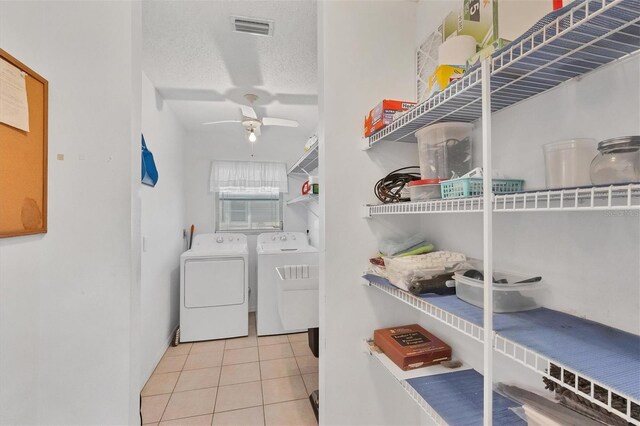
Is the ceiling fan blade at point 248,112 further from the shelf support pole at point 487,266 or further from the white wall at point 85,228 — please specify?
the shelf support pole at point 487,266

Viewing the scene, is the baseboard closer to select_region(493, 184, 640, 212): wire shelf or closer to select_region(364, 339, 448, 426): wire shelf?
select_region(364, 339, 448, 426): wire shelf

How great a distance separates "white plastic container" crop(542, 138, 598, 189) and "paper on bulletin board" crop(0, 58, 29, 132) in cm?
159

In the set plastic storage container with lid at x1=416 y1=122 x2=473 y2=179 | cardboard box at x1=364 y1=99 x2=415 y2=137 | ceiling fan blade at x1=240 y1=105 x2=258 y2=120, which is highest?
ceiling fan blade at x1=240 y1=105 x2=258 y2=120

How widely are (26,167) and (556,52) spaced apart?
159cm

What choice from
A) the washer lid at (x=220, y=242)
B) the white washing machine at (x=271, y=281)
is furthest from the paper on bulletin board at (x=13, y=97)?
the washer lid at (x=220, y=242)

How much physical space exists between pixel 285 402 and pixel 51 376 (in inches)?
57.7


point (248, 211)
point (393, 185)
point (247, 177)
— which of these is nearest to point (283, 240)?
point (248, 211)

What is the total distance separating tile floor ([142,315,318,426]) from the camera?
1.92 meters

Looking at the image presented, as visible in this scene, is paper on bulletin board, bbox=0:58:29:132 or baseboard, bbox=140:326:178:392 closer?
paper on bulletin board, bbox=0:58:29:132

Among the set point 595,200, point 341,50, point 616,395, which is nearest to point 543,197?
point 595,200

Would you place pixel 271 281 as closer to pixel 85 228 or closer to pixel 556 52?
pixel 85 228

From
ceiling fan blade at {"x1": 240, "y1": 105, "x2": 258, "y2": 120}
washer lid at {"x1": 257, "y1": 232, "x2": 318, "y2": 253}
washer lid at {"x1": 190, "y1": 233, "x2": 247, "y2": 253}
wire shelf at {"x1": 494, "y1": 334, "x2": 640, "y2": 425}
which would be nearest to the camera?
wire shelf at {"x1": 494, "y1": 334, "x2": 640, "y2": 425}

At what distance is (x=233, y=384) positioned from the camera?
89.7 inches

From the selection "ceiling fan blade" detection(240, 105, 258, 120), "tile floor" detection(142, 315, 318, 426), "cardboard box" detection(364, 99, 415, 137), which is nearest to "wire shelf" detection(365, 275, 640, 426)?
"cardboard box" detection(364, 99, 415, 137)
